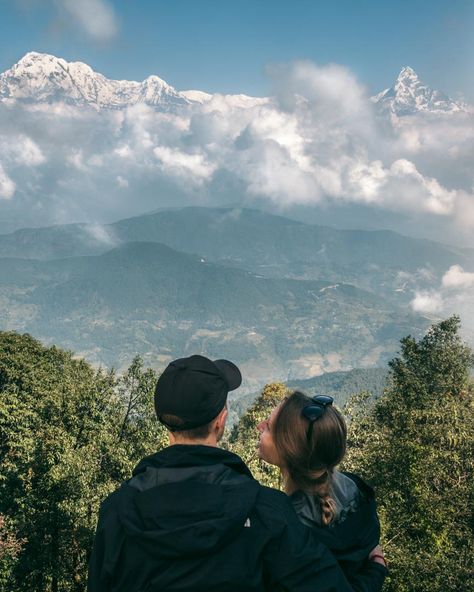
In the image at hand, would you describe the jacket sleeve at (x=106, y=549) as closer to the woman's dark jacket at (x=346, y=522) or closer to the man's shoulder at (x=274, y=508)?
the man's shoulder at (x=274, y=508)

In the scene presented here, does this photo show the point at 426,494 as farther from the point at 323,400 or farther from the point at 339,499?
the point at 323,400

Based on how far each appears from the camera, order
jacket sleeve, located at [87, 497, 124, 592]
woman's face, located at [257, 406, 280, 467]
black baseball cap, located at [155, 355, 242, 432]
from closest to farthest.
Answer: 1. jacket sleeve, located at [87, 497, 124, 592]
2. black baseball cap, located at [155, 355, 242, 432]
3. woman's face, located at [257, 406, 280, 467]

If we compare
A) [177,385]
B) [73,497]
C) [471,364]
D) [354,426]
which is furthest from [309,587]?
[471,364]

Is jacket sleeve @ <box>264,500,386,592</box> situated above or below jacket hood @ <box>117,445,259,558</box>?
below

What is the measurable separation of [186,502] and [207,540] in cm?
27

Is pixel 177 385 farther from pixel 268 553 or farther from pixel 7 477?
pixel 7 477

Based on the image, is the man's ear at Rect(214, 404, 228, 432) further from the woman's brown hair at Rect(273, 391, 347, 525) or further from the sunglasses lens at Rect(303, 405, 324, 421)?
the sunglasses lens at Rect(303, 405, 324, 421)

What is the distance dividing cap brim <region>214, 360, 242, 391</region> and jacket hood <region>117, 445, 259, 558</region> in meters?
0.69

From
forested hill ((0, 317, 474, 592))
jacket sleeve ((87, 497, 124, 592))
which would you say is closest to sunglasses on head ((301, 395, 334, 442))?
jacket sleeve ((87, 497, 124, 592))

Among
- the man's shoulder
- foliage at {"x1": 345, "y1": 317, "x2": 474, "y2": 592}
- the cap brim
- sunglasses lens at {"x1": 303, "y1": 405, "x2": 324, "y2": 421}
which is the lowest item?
foliage at {"x1": 345, "y1": 317, "x2": 474, "y2": 592}

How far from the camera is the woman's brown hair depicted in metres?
3.82

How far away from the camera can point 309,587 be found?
3.19 metres

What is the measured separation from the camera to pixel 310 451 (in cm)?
380

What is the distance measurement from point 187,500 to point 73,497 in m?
19.9
